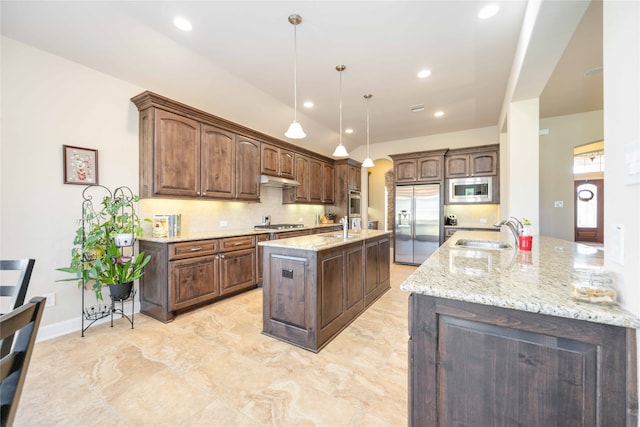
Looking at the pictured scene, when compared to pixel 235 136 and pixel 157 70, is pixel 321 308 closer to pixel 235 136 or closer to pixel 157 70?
pixel 235 136

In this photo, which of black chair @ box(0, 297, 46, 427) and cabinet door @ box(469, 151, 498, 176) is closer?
black chair @ box(0, 297, 46, 427)

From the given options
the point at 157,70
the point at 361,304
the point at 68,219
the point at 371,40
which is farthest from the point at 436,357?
the point at 157,70

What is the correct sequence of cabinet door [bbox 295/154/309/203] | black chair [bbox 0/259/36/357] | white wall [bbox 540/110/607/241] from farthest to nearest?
cabinet door [bbox 295/154/309/203], white wall [bbox 540/110/607/241], black chair [bbox 0/259/36/357]

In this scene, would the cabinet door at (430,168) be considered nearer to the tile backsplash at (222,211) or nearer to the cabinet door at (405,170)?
the cabinet door at (405,170)

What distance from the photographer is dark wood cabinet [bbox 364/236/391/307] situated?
3.16 metres

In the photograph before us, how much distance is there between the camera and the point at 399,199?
5629mm

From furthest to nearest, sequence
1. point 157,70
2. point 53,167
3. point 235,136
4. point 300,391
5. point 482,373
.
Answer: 1. point 235,136
2. point 157,70
3. point 53,167
4. point 300,391
5. point 482,373

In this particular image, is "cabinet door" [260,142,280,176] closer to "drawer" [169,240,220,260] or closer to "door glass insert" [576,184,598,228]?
"drawer" [169,240,220,260]

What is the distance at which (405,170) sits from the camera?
5.67 metres

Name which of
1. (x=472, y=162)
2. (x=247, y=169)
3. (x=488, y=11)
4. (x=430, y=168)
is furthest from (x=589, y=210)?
(x=247, y=169)

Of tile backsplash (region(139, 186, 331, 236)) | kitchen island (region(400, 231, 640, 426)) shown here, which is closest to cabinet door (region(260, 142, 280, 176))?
tile backsplash (region(139, 186, 331, 236))

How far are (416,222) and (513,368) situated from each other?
472cm

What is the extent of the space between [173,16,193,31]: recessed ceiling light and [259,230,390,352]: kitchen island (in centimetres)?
213

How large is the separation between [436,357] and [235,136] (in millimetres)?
3775
